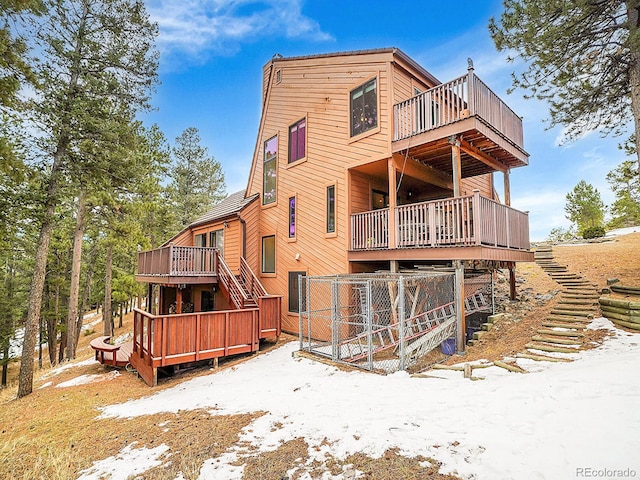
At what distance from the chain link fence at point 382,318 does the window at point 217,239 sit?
235 inches

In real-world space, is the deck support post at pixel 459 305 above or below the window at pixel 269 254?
below

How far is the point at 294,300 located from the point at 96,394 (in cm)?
670

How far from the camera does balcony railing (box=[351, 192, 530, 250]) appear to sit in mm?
7746

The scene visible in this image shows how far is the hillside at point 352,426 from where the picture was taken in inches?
132

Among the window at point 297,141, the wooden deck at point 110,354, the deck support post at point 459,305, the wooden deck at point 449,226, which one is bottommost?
the wooden deck at point 110,354

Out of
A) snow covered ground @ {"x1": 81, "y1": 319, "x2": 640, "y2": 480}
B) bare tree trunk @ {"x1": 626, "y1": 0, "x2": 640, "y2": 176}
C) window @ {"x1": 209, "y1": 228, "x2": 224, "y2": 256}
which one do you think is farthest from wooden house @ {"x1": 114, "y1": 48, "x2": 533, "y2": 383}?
snow covered ground @ {"x1": 81, "y1": 319, "x2": 640, "y2": 480}

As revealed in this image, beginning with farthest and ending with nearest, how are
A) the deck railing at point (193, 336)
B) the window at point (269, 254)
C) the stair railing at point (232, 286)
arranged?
the window at point (269, 254)
the stair railing at point (232, 286)
the deck railing at point (193, 336)

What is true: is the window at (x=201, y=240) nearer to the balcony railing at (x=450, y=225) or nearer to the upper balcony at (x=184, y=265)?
the upper balcony at (x=184, y=265)

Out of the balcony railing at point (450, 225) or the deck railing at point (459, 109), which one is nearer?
the balcony railing at point (450, 225)

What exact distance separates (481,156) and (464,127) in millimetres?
2227

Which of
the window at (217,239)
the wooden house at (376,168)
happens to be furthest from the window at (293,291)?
the window at (217,239)

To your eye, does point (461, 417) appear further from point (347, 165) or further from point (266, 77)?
point (266, 77)

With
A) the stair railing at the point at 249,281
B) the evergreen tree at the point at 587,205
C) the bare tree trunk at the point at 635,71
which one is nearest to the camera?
the bare tree trunk at the point at 635,71

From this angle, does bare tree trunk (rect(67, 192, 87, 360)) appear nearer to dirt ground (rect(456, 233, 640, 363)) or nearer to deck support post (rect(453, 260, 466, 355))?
deck support post (rect(453, 260, 466, 355))
